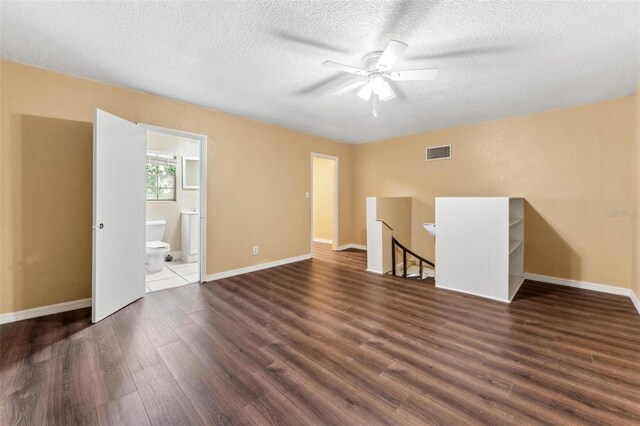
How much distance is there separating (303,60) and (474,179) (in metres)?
3.61

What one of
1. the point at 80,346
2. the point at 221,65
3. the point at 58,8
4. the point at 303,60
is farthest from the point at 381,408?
the point at 58,8

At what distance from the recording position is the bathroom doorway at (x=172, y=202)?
4.81 metres

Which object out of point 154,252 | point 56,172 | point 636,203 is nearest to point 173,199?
point 154,252

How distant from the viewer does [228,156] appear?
4.05 m

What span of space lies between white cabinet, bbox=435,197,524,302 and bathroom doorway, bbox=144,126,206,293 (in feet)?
13.0

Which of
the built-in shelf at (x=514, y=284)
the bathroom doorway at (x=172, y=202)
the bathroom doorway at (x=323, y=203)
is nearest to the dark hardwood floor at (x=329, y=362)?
the built-in shelf at (x=514, y=284)

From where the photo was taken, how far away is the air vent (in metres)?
4.81

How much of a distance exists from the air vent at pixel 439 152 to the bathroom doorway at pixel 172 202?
14.2 feet

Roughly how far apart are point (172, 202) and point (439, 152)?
540 centimetres

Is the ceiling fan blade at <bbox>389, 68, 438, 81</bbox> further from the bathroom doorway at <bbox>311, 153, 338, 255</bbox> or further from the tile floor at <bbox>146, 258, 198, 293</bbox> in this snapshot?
the bathroom doorway at <bbox>311, 153, 338, 255</bbox>

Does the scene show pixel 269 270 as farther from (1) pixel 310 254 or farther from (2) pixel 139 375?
(2) pixel 139 375

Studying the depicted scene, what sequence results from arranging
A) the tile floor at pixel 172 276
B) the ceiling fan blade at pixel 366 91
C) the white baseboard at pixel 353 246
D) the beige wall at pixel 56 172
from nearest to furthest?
the beige wall at pixel 56 172 < the ceiling fan blade at pixel 366 91 < the tile floor at pixel 172 276 < the white baseboard at pixel 353 246

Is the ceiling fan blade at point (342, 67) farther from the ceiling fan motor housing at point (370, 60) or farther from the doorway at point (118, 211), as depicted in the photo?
the doorway at point (118, 211)

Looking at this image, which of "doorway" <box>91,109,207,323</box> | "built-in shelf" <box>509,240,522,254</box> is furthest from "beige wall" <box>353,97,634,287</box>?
"doorway" <box>91,109,207,323</box>
